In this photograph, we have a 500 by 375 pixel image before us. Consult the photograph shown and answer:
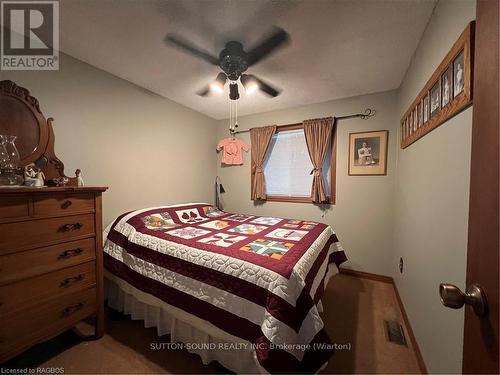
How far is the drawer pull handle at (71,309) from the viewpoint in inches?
54.8

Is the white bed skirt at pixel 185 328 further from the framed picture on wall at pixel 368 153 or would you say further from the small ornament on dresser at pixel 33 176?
the framed picture on wall at pixel 368 153

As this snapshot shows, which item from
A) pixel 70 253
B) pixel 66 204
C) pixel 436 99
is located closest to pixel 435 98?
pixel 436 99

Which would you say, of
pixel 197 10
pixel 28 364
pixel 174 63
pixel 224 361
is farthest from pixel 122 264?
pixel 197 10

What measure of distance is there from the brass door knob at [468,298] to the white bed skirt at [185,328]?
3.20ft

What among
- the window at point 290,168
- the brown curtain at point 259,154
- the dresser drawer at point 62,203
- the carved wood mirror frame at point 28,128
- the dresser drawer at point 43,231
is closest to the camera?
the dresser drawer at point 43,231

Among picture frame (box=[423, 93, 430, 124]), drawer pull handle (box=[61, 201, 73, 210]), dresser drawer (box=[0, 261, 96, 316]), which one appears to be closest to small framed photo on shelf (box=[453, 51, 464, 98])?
picture frame (box=[423, 93, 430, 124])

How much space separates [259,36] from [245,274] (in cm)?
174

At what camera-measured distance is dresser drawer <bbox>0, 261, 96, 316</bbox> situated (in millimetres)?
1164

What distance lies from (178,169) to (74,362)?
2179mm

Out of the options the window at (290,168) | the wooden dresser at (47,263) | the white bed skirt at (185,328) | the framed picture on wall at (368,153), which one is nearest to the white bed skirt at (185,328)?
the white bed skirt at (185,328)

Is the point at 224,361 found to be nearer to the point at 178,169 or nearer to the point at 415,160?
the point at 415,160

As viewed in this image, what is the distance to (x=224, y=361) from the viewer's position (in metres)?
1.30

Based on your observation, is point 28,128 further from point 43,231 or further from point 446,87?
point 446,87

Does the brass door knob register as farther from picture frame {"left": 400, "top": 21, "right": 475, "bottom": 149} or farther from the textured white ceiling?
the textured white ceiling
